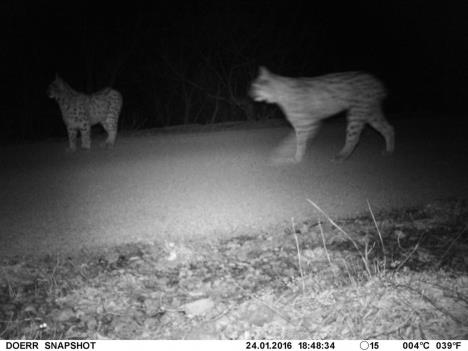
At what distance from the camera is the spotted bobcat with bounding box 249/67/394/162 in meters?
7.17

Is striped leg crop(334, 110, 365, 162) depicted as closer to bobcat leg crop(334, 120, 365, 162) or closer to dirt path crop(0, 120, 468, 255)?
bobcat leg crop(334, 120, 365, 162)

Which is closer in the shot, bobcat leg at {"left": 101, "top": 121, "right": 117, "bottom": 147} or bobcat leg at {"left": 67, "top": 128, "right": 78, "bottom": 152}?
bobcat leg at {"left": 67, "top": 128, "right": 78, "bottom": 152}

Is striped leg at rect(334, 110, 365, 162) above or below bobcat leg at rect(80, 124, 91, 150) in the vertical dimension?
above

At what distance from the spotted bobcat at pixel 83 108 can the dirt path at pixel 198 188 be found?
72 cm

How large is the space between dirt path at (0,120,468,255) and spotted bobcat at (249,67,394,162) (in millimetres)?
578

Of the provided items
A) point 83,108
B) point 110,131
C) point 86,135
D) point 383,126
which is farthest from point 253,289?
point 110,131

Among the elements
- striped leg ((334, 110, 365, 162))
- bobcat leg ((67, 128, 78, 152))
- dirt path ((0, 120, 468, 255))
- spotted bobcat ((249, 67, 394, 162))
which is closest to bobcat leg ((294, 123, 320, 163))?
spotted bobcat ((249, 67, 394, 162))

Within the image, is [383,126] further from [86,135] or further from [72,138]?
[72,138]

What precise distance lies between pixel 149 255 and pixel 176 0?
15.7 metres

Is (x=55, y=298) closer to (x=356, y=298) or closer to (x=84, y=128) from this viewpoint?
(x=356, y=298)

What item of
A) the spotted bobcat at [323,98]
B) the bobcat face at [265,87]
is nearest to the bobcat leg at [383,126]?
the spotted bobcat at [323,98]

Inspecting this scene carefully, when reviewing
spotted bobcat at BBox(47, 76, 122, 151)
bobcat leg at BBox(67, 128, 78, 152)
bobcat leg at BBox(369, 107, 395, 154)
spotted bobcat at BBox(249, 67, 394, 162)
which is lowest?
bobcat leg at BBox(67, 128, 78, 152)

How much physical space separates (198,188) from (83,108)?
5.17 m

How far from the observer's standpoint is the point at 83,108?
385 inches
